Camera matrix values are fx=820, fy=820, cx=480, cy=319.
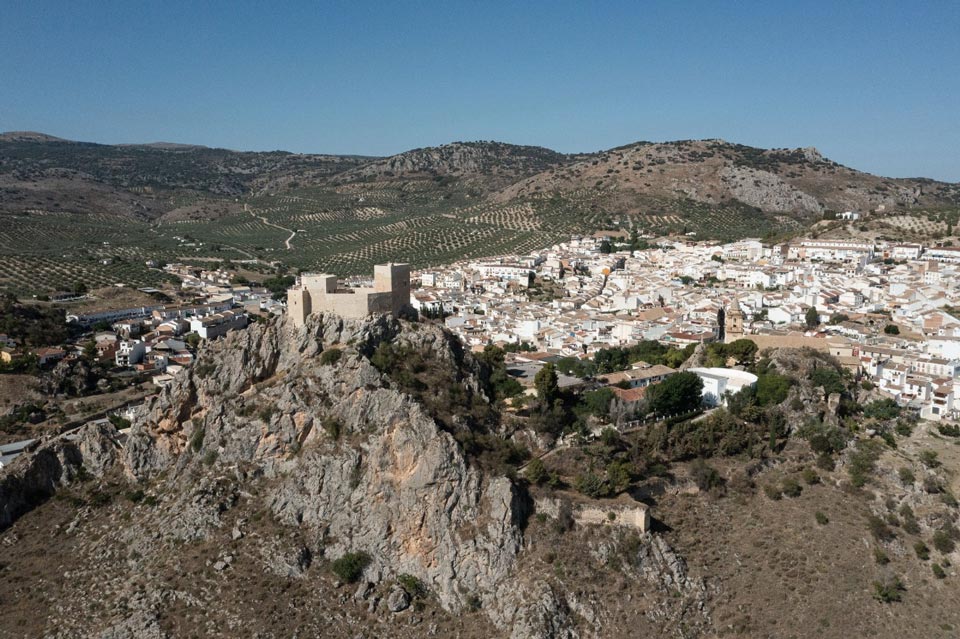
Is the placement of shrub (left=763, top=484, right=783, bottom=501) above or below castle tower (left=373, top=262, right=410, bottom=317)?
below

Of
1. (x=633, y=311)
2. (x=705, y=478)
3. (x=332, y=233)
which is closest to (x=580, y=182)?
(x=332, y=233)

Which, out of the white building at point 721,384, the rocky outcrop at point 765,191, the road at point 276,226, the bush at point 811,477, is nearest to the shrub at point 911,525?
the bush at point 811,477

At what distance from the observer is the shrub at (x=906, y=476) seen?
26594 mm

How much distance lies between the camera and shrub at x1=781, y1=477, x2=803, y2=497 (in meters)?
26.8

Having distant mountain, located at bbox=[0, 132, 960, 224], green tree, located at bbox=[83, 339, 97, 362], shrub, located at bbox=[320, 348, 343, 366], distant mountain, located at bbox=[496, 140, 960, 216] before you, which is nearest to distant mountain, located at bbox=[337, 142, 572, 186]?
distant mountain, located at bbox=[0, 132, 960, 224]

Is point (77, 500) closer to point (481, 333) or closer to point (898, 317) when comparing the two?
point (481, 333)

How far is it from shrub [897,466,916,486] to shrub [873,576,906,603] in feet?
13.1

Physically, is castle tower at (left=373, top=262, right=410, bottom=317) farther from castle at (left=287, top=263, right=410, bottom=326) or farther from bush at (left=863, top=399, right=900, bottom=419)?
bush at (left=863, top=399, right=900, bottom=419)

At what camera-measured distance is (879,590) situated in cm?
2341

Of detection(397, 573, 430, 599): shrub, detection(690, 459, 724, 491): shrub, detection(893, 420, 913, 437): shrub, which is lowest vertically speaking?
detection(397, 573, 430, 599): shrub

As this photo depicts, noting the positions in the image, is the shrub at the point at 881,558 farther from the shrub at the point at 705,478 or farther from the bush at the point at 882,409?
the bush at the point at 882,409

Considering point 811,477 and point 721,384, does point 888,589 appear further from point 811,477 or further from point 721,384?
point 721,384

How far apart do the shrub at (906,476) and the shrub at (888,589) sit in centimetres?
399

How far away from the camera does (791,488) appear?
87.9 ft
